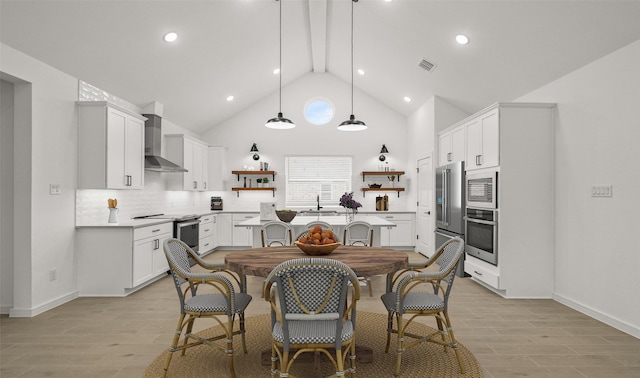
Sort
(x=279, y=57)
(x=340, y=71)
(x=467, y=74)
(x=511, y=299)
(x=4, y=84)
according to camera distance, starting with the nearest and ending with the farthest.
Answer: (x=4, y=84) < (x=511, y=299) < (x=467, y=74) < (x=279, y=57) < (x=340, y=71)

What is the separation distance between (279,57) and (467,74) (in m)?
3.35

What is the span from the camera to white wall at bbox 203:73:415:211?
845 cm

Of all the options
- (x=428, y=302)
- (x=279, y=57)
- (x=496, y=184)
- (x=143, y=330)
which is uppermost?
(x=279, y=57)

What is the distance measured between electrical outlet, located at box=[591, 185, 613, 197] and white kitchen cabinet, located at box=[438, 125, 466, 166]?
1.89 m

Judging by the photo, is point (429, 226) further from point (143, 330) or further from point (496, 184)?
point (143, 330)

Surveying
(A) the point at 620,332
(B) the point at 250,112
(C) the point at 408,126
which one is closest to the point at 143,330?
(A) the point at 620,332

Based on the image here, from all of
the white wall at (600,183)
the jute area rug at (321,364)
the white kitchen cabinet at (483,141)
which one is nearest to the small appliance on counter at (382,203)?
the white kitchen cabinet at (483,141)

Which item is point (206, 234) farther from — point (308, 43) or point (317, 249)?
point (317, 249)

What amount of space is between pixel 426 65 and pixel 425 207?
2.70 meters

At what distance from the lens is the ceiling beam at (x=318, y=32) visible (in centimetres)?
554

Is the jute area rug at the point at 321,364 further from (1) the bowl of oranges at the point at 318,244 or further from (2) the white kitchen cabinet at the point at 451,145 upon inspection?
(2) the white kitchen cabinet at the point at 451,145

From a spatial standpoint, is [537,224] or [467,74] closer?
[537,224]

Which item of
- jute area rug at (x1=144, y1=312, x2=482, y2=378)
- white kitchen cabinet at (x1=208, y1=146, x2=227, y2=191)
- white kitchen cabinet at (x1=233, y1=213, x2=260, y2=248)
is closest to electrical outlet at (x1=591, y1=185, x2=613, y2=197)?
jute area rug at (x1=144, y1=312, x2=482, y2=378)

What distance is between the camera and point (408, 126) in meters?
8.38
